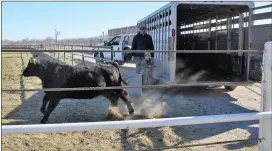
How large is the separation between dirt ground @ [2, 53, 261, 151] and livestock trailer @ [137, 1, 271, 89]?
0.66m

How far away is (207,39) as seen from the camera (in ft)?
40.1

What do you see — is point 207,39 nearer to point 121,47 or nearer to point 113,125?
point 121,47

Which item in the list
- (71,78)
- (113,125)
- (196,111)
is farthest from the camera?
(196,111)

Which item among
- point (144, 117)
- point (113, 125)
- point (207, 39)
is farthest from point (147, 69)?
point (113, 125)

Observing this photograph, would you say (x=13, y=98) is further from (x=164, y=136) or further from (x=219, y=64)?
(x=219, y=64)

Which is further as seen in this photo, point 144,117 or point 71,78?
point 144,117

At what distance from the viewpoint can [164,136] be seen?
489cm

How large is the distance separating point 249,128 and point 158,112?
1804 millimetres

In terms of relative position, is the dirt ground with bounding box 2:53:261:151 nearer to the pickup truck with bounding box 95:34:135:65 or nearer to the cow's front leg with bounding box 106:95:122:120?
the cow's front leg with bounding box 106:95:122:120

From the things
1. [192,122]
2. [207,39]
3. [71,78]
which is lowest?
[192,122]

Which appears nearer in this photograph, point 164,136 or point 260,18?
point 164,136

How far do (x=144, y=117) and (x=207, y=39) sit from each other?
697 centimetres

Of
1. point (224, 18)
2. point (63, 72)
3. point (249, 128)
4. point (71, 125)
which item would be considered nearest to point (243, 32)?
point (224, 18)

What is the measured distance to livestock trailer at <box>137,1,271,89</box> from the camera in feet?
26.5
